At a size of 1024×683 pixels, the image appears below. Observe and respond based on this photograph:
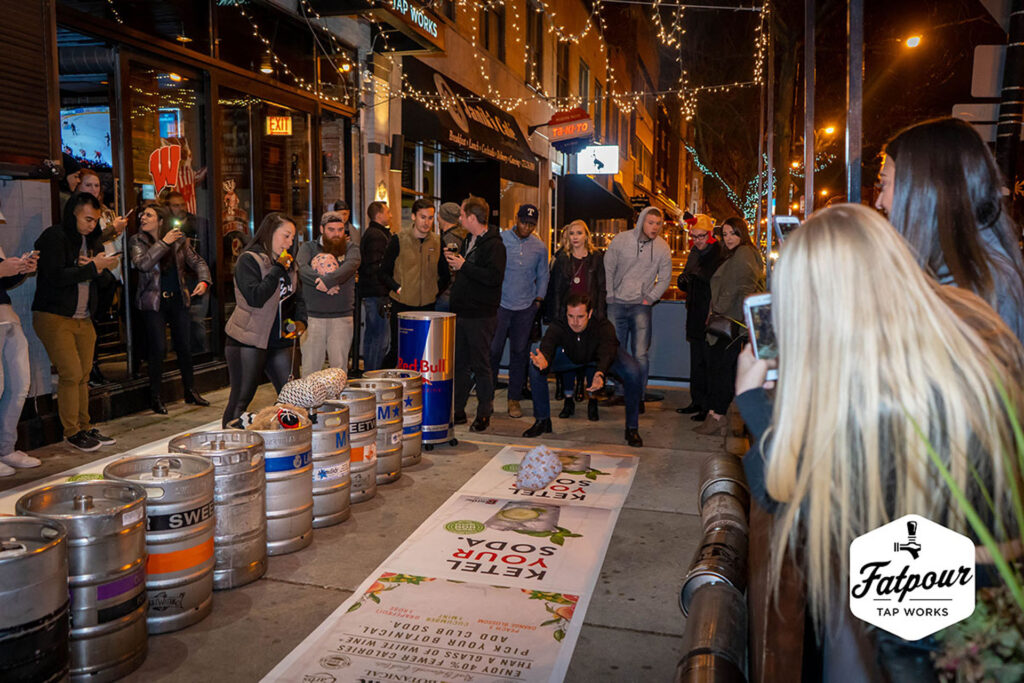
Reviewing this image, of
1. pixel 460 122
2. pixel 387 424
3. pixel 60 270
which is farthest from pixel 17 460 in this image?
pixel 460 122

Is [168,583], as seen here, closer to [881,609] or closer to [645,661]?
[645,661]

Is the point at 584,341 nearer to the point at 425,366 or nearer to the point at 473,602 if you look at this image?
the point at 425,366

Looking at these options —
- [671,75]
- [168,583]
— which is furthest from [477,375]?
[671,75]

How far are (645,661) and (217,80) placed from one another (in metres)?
8.10

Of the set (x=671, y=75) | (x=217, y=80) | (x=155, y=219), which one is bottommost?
(x=155, y=219)

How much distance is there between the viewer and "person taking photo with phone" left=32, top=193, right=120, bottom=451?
6145 mm

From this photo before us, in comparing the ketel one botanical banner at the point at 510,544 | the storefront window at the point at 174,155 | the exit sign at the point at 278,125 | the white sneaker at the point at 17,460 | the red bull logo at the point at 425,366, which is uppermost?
the exit sign at the point at 278,125

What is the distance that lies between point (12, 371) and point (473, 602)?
4046 mm

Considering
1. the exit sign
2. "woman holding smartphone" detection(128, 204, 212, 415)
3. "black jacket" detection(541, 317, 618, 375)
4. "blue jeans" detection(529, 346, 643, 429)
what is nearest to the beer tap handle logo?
"blue jeans" detection(529, 346, 643, 429)

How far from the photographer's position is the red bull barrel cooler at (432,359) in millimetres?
6625

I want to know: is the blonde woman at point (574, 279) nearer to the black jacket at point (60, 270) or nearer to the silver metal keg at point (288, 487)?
the silver metal keg at point (288, 487)

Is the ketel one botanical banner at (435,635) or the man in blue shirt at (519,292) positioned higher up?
the man in blue shirt at (519,292)

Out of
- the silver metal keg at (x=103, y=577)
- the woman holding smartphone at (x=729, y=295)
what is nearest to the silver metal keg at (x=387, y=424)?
the silver metal keg at (x=103, y=577)

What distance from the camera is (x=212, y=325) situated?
30.4ft
